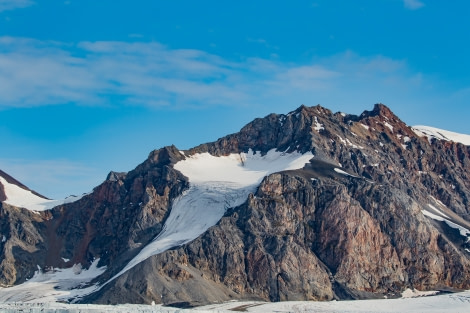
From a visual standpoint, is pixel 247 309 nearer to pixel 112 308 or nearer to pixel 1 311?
pixel 112 308

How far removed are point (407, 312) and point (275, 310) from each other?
29.5 meters

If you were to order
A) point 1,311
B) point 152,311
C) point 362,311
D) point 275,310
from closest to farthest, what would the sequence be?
point 1,311
point 152,311
point 362,311
point 275,310

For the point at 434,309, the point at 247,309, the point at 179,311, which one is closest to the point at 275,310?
the point at 247,309

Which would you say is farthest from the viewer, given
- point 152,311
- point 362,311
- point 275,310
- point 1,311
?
point 275,310

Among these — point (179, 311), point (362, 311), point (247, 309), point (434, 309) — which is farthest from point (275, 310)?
point (179, 311)

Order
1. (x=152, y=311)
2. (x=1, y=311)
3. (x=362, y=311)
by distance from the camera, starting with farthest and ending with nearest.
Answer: (x=362, y=311)
(x=152, y=311)
(x=1, y=311)

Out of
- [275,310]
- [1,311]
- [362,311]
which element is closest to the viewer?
[1,311]

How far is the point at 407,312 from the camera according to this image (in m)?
195

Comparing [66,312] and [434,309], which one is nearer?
[66,312]

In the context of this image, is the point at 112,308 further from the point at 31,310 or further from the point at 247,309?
the point at 247,309

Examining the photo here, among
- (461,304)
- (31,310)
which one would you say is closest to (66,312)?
(31,310)

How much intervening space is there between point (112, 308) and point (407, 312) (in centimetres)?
8089

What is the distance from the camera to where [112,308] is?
458 ft

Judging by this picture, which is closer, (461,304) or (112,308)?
(112,308)
